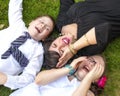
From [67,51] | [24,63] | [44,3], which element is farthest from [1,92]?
[44,3]

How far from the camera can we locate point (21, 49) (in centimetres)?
452

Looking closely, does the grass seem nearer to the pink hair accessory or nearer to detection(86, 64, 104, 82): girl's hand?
the pink hair accessory

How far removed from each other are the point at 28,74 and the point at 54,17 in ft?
3.09

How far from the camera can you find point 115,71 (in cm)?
461

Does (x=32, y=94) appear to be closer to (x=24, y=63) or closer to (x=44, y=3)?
(x=24, y=63)

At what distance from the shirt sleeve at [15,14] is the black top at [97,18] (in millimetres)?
638

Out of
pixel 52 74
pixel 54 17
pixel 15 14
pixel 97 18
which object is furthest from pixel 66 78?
pixel 15 14

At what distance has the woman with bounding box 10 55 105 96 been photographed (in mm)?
4254

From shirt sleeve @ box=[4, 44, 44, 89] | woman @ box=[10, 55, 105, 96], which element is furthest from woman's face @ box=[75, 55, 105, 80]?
shirt sleeve @ box=[4, 44, 44, 89]

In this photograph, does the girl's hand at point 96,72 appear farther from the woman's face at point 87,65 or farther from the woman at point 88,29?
the woman at point 88,29

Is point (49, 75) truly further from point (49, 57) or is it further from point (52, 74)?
point (49, 57)

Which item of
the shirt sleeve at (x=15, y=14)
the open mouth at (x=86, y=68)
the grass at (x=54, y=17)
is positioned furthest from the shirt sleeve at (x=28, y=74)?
the open mouth at (x=86, y=68)

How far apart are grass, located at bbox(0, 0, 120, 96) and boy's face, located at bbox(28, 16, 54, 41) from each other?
1.15 feet

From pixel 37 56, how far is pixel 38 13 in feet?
2.33
